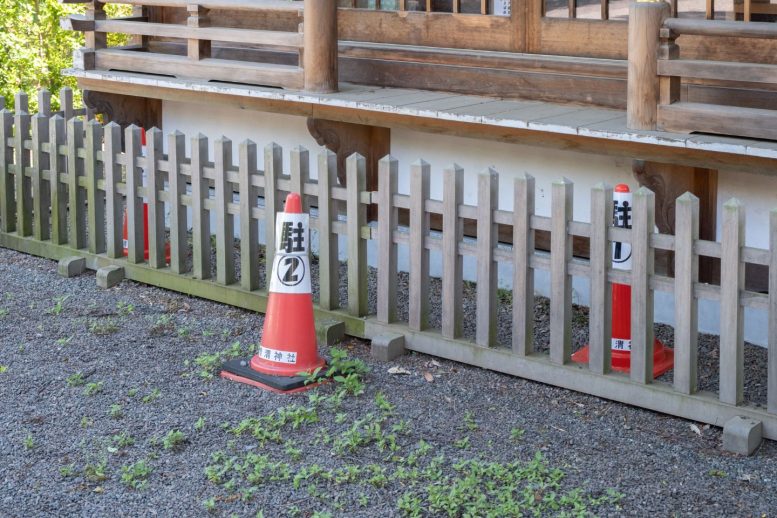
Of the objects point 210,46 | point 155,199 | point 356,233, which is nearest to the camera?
point 356,233

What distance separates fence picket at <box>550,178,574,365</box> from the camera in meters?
5.67

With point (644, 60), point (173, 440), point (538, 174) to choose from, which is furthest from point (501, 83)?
point (173, 440)

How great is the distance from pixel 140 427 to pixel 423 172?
1.97 m

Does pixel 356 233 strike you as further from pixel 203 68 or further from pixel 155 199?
pixel 203 68

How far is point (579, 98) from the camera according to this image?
7270 millimetres

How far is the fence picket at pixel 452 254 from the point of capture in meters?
6.09

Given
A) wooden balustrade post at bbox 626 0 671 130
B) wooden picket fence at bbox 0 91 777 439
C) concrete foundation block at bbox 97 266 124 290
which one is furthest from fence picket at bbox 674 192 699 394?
concrete foundation block at bbox 97 266 124 290

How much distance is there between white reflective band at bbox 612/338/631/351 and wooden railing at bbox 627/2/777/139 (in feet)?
3.80

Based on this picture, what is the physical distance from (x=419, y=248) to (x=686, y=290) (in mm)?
1547

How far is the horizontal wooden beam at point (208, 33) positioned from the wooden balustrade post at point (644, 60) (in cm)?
249

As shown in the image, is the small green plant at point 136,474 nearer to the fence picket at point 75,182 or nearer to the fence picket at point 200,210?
the fence picket at point 200,210

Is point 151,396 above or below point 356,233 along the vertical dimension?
below

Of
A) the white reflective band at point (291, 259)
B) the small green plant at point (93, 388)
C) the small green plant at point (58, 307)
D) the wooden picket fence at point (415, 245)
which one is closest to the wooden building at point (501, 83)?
the wooden picket fence at point (415, 245)

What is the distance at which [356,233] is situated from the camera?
21.5ft
